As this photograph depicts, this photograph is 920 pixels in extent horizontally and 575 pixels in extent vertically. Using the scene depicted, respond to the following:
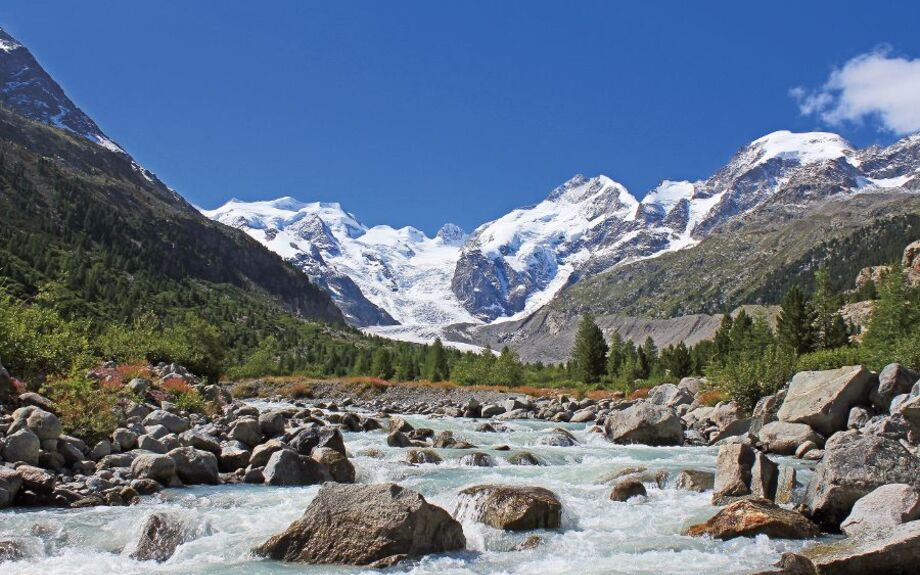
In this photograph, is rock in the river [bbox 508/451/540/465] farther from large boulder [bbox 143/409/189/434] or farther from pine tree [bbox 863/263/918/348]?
pine tree [bbox 863/263/918/348]

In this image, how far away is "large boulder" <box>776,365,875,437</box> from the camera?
2927 centimetres

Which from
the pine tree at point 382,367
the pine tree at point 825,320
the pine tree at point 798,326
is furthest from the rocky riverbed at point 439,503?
the pine tree at point 382,367

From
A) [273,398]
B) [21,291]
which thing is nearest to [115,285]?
[21,291]

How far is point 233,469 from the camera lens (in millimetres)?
23297

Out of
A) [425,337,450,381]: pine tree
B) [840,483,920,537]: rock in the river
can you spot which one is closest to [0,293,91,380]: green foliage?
[840,483,920,537]: rock in the river

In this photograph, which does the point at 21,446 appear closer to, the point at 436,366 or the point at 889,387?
the point at 889,387

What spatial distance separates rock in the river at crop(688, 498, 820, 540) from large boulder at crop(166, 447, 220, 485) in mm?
14175

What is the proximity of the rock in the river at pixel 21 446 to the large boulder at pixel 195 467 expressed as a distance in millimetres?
3740

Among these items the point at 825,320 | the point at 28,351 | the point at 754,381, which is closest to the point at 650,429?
the point at 754,381

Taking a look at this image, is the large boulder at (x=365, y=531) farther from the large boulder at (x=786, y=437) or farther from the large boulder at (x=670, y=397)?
the large boulder at (x=670, y=397)

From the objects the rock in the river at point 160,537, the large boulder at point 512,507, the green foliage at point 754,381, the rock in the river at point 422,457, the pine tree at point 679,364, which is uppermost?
the pine tree at point 679,364

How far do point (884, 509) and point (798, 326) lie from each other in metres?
80.5

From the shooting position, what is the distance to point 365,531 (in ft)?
46.5

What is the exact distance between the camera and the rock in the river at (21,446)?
18062mm
